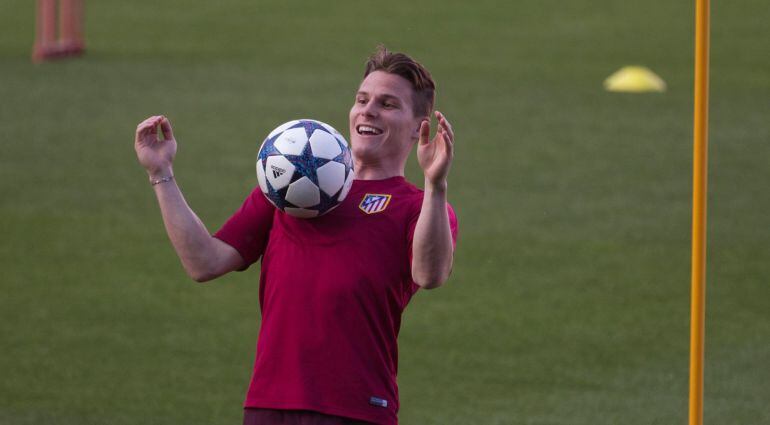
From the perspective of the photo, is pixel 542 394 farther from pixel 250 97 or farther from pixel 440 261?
pixel 250 97

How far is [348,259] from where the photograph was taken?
471cm

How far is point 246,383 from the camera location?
27.9ft

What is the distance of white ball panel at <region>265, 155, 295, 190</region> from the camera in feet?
15.8

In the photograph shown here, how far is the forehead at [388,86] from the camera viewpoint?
16.0 feet

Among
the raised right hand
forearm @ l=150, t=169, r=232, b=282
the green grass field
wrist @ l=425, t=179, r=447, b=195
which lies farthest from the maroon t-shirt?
the green grass field

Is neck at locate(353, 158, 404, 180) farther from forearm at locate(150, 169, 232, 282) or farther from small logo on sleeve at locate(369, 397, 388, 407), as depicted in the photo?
small logo on sleeve at locate(369, 397, 388, 407)

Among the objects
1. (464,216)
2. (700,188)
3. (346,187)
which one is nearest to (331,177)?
(346,187)

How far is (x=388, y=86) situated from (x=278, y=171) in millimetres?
496

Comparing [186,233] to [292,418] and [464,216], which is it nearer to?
[292,418]

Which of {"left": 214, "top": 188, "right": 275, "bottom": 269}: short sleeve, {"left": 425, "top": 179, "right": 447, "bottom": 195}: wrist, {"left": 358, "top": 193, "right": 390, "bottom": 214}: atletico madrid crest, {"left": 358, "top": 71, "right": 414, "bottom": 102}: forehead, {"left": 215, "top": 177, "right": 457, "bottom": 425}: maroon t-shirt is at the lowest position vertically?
{"left": 215, "top": 177, "right": 457, "bottom": 425}: maroon t-shirt

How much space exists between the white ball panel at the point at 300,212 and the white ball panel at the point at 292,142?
10.6 inches

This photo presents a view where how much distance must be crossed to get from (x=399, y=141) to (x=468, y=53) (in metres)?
15.4

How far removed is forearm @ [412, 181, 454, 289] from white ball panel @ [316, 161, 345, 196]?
35 centimetres

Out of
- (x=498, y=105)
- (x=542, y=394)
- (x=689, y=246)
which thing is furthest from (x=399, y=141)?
(x=498, y=105)
